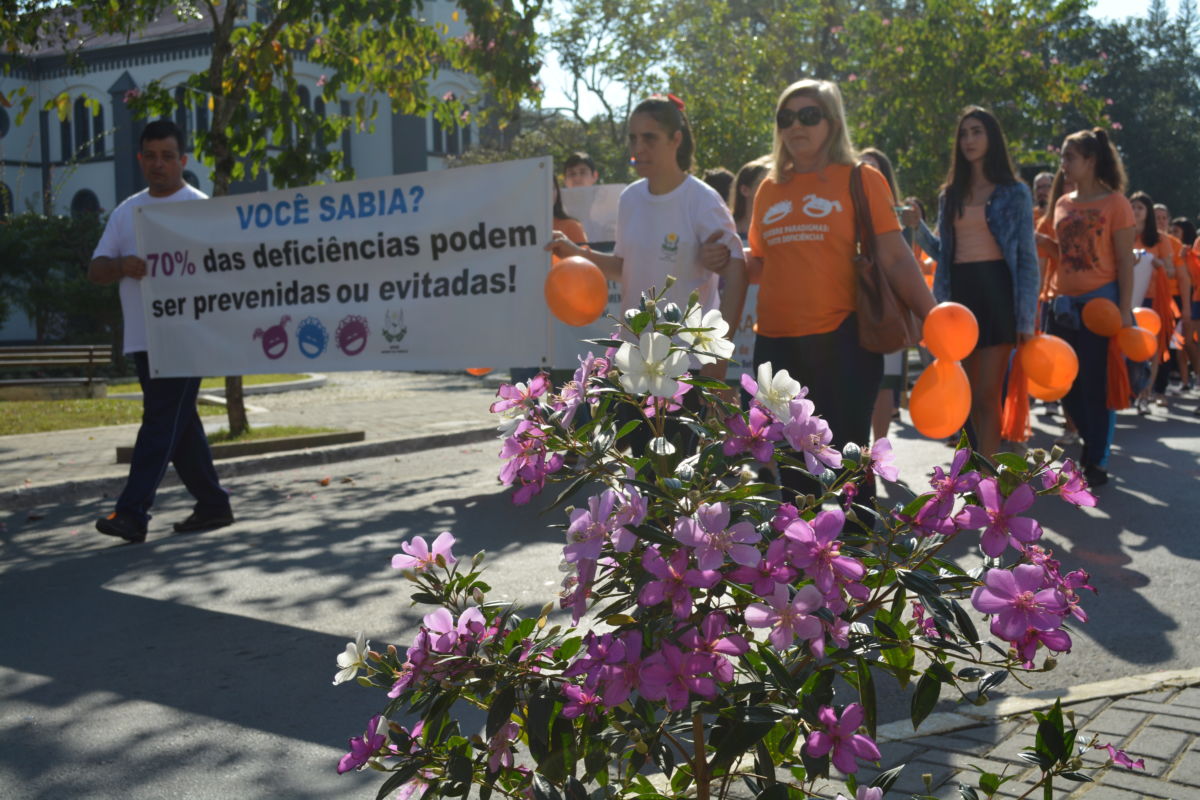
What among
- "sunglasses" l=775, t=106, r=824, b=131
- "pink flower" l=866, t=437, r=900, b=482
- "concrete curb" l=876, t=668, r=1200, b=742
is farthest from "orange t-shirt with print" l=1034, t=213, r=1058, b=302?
"pink flower" l=866, t=437, r=900, b=482

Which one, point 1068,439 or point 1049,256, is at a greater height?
point 1049,256

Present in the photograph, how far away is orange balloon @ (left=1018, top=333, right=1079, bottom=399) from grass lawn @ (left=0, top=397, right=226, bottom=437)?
9.89m

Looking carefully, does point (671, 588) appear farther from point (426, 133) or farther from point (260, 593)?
point (426, 133)

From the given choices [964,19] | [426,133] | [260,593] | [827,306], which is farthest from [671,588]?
[426,133]

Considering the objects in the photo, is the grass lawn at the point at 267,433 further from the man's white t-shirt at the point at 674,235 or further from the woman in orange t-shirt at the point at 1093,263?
the woman in orange t-shirt at the point at 1093,263

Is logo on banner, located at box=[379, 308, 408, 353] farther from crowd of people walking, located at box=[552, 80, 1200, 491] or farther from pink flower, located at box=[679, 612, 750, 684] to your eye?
pink flower, located at box=[679, 612, 750, 684]

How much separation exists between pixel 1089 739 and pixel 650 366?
1863 millimetres

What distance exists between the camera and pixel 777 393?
232cm

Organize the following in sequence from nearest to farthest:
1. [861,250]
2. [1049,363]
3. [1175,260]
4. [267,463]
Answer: [861,250]
[1049,363]
[267,463]
[1175,260]

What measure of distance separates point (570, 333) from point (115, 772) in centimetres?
750

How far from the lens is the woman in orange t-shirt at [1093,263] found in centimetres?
859

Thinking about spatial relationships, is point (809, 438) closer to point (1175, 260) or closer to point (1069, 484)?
point (1069, 484)

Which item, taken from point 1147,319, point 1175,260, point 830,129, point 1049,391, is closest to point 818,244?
point 830,129

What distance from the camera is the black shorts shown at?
298 inches
